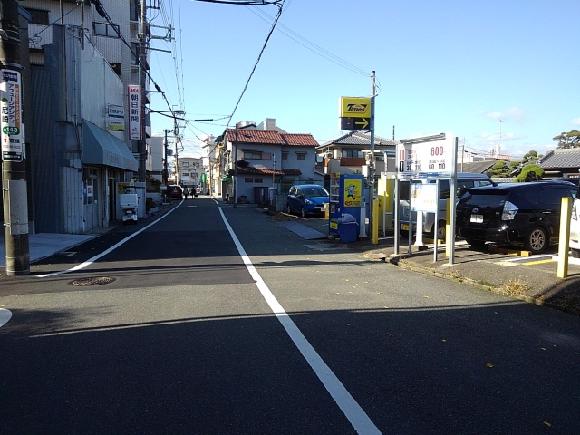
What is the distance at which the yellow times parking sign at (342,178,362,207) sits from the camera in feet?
52.4

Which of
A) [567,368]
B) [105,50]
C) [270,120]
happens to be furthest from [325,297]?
[270,120]

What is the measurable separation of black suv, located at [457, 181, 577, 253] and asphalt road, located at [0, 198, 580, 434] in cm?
287

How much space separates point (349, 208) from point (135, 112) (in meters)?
19.0

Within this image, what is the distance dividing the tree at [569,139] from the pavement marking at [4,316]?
218 ft

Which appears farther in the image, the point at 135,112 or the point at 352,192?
the point at 135,112

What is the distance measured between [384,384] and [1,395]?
3189 mm

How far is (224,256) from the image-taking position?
41.1ft

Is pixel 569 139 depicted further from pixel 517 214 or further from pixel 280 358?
pixel 280 358

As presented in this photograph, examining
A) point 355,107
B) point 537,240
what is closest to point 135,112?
point 355,107

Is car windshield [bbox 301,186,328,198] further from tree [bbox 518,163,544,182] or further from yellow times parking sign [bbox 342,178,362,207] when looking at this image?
yellow times parking sign [bbox 342,178,362,207]

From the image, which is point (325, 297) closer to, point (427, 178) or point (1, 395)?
point (1, 395)

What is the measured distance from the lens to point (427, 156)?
11.9 m

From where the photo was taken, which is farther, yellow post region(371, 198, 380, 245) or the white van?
yellow post region(371, 198, 380, 245)

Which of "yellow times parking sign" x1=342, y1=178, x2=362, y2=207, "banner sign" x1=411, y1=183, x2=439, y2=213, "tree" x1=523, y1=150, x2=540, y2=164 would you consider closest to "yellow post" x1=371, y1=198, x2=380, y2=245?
"yellow times parking sign" x1=342, y1=178, x2=362, y2=207
